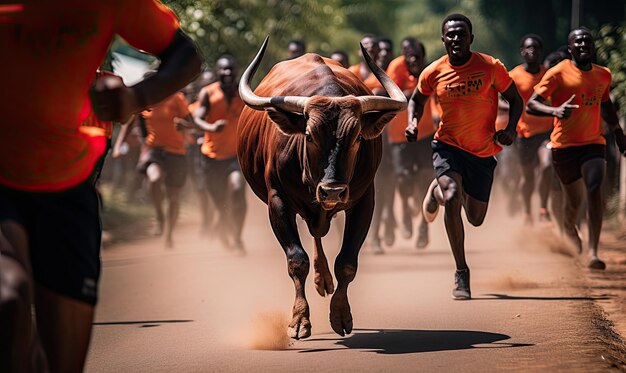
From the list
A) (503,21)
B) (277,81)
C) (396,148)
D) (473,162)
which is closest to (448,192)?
(473,162)

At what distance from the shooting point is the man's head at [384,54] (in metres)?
16.2

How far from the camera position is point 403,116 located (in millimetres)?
15844

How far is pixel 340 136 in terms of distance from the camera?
7.80 meters

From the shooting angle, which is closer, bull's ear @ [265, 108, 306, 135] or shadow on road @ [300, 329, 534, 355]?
shadow on road @ [300, 329, 534, 355]

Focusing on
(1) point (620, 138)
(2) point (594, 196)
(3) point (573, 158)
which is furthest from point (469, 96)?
(3) point (573, 158)

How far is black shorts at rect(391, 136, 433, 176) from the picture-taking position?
1577 cm

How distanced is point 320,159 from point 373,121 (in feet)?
1.58

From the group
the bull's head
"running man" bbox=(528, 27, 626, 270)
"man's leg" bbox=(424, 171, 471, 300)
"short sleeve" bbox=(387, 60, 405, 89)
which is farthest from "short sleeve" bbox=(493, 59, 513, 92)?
"short sleeve" bbox=(387, 60, 405, 89)

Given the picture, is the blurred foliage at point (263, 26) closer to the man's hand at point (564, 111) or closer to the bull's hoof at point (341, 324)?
the man's hand at point (564, 111)

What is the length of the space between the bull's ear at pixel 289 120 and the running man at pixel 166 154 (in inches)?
327

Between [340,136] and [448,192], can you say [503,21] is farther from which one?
[340,136]

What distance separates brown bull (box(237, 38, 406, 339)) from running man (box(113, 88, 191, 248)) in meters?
7.16


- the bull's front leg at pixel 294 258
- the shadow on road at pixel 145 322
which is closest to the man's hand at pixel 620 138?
the bull's front leg at pixel 294 258

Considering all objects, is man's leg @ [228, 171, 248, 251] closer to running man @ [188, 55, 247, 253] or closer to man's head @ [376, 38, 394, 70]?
running man @ [188, 55, 247, 253]
